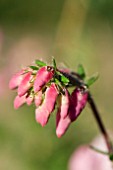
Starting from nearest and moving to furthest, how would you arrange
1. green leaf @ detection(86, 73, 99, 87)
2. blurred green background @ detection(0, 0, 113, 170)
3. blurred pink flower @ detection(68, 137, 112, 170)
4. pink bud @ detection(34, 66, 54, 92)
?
pink bud @ detection(34, 66, 54, 92)
green leaf @ detection(86, 73, 99, 87)
blurred pink flower @ detection(68, 137, 112, 170)
blurred green background @ detection(0, 0, 113, 170)

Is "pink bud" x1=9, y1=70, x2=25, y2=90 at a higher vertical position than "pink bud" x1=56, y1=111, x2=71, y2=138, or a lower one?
higher

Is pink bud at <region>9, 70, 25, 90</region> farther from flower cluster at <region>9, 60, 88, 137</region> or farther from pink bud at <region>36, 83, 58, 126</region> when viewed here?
pink bud at <region>36, 83, 58, 126</region>

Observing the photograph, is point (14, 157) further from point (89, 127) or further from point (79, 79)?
point (79, 79)

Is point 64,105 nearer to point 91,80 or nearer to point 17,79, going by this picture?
point 17,79

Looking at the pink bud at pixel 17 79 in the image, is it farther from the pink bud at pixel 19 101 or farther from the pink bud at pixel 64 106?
the pink bud at pixel 64 106

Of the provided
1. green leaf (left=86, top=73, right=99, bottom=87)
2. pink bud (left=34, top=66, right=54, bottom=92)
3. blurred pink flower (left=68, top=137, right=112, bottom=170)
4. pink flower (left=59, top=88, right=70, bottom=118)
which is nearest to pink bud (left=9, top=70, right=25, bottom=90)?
pink bud (left=34, top=66, right=54, bottom=92)

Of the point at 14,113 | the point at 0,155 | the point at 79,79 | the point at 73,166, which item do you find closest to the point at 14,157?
the point at 0,155
